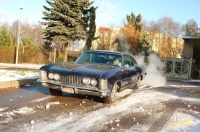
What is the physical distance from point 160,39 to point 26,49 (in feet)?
115

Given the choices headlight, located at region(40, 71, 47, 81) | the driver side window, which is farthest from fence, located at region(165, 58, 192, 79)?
headlight, located at region(40, 71, 47, 81)

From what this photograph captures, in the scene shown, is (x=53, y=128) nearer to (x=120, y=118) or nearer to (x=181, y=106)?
(x=120, y=118)

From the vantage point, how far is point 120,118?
7.86m

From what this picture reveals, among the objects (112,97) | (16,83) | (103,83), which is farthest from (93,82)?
(16,83)

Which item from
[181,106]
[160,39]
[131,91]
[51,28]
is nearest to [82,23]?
[51,28]

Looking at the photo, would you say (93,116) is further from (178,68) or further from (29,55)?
(29,55)

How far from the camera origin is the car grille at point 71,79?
31.1 feet

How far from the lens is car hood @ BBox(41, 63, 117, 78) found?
945 cm

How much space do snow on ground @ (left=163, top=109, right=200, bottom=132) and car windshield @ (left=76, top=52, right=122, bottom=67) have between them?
9.29ft

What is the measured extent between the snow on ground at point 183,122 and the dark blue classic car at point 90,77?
1.96 metres

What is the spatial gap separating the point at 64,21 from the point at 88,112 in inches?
1016

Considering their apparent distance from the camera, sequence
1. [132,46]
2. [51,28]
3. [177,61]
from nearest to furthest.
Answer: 1. [177,61]
2. [51,28]
3. [132,46]

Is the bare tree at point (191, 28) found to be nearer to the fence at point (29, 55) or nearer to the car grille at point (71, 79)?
the fence at point (29, 55)

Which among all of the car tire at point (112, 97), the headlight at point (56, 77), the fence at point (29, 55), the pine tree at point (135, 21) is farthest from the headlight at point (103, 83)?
the pine tree at point (135, 21)
